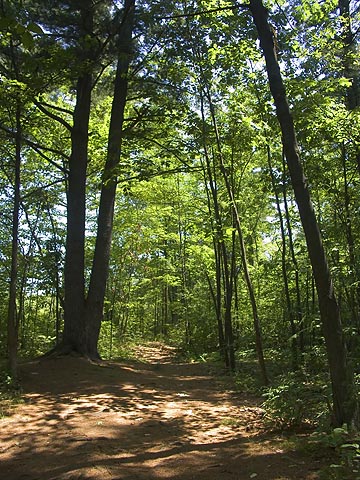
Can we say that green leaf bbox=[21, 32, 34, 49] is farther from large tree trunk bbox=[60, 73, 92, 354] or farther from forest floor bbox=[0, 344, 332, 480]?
large tree trunk bbox=[60, 73, 92, 354]

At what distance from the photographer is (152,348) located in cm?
1731

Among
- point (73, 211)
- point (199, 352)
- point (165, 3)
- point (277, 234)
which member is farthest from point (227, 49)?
point (277, 234)

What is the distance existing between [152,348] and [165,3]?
13511mm

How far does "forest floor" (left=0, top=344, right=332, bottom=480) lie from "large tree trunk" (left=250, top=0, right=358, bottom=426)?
580mm

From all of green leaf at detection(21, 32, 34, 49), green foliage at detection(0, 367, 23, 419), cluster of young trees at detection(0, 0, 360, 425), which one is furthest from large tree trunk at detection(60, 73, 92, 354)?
green leaf at detection(21, 32, 34, 49)

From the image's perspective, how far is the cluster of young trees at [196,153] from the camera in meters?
5.50

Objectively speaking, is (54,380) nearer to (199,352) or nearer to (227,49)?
(227,49)

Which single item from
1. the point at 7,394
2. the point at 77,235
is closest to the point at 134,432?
the point at 7,394

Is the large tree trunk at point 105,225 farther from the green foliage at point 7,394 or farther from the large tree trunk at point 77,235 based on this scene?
the green foliage at point 7,394

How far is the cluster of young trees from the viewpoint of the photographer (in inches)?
216

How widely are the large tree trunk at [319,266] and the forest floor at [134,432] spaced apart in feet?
1.90

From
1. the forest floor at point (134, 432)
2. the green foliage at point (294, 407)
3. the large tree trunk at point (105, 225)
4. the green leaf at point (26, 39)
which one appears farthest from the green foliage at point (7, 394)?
the green leaf at point (26, 39)

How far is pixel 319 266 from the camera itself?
3.98 meters

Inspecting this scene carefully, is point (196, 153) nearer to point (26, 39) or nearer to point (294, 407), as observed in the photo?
point (294, 407)
